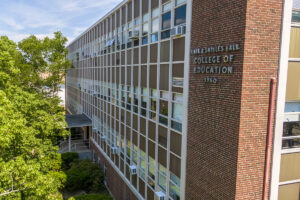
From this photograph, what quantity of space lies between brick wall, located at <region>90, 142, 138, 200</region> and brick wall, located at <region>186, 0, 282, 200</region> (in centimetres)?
909

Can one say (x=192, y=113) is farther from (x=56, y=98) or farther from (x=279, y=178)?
(x=56, y=98)

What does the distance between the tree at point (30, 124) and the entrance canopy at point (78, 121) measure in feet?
15.2

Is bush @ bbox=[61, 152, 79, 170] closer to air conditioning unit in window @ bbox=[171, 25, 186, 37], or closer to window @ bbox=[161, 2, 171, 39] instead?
window @ bbox=[161, 2, 171, 39]

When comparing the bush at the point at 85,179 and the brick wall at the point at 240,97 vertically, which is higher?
the brick wall at the point at 240,97

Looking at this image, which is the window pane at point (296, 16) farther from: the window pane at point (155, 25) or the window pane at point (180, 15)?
the window pane at point (155, 25)

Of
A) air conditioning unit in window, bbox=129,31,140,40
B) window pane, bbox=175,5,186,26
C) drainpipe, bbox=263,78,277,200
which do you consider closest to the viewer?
drainpipe, bbox=263,78,277,200

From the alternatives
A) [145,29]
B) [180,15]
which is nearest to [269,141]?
[180,15]

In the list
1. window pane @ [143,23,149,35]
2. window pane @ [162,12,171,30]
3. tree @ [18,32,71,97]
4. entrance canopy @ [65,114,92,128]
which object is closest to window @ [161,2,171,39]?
window pane @ [162,12,171,30]

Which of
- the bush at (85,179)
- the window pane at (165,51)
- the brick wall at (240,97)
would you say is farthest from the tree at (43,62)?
the brick wall at (240,97)

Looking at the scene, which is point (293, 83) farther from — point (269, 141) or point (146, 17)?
point (146, 17)

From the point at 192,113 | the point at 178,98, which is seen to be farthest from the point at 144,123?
the point at 192,113

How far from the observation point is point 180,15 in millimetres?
10492

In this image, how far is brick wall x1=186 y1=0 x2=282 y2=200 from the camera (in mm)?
7379

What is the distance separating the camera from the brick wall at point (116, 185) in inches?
674
